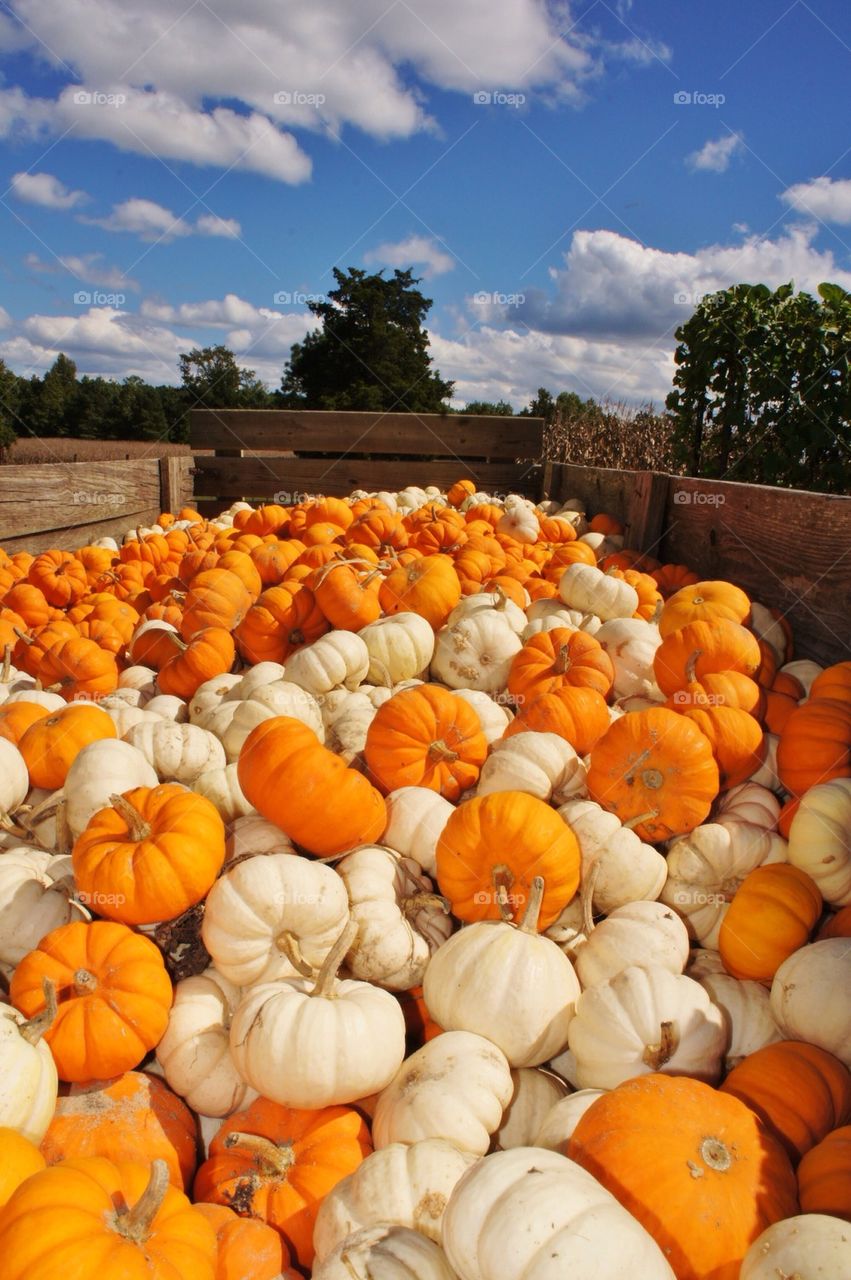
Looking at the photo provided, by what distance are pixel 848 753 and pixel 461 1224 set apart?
215 cm

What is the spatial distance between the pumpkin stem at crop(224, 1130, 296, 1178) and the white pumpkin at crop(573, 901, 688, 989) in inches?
38.9

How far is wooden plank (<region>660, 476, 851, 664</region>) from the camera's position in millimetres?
3588

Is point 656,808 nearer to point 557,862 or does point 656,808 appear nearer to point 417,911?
point 557,862

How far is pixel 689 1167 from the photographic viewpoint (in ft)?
5.57

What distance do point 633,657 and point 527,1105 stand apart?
2.28 metres

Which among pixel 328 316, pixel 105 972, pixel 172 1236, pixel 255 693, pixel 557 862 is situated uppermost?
pixel 328 316

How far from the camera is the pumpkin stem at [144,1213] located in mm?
1541

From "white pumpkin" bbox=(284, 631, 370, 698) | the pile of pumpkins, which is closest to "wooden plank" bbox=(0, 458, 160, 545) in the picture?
the pile of pumpkins

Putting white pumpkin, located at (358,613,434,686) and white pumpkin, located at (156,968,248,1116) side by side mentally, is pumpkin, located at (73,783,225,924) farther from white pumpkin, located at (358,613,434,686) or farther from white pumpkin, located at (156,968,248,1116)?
white pumpkin, located at (358,613,434,686)

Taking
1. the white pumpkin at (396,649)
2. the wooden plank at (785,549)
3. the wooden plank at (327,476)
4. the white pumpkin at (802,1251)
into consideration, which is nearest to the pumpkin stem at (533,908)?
the white pumpkin at (802,1251)

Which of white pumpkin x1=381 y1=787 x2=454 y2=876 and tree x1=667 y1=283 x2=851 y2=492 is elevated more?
tree x1=667 y1=283 x2=851 y2=492

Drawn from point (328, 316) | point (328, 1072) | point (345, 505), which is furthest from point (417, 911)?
point (328, 316)

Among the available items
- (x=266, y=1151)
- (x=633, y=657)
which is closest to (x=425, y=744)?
(x=633, y=657)

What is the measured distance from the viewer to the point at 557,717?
11.2 ft
